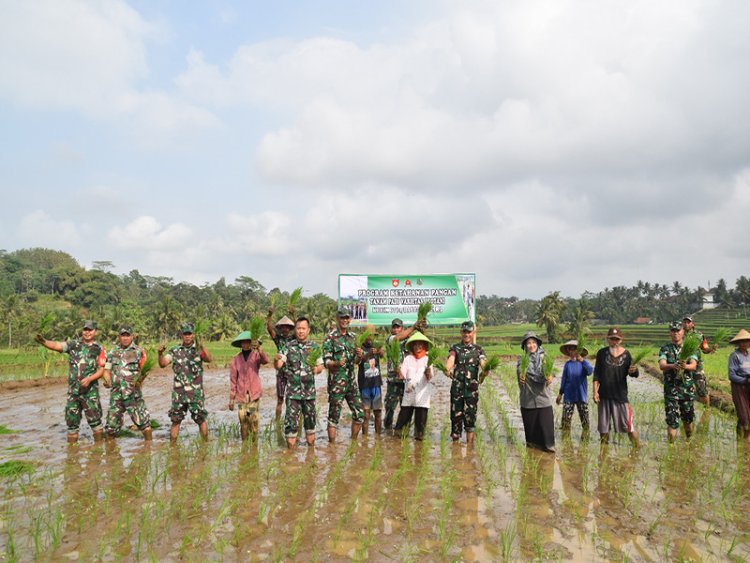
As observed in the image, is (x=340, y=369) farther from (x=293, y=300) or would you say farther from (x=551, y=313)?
(x=551, y=313)

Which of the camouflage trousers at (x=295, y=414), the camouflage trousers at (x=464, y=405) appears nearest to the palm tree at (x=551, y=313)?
the camouflage trousers at (x=464, y=405)

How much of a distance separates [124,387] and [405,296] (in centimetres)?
1174

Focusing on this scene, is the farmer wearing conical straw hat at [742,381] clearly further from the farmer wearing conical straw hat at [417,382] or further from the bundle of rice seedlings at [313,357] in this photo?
the bundle of rice seedlings at [313,357]

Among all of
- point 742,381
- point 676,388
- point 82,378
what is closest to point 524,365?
point 676,388

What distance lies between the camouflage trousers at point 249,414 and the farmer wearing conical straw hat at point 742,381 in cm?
641

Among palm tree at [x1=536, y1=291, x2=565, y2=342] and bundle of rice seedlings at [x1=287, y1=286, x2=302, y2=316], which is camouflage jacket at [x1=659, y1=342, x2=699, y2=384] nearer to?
bundle of rice seedlings at [x1=287, y1=286, x2=302, y2=316]

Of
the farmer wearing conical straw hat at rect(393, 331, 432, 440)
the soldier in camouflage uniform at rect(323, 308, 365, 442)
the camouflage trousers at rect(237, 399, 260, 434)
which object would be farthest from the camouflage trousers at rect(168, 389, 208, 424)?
the farmer wearing conical straw hat at rect(393, 331, 432, 440)

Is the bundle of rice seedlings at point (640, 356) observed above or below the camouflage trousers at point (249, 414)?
above

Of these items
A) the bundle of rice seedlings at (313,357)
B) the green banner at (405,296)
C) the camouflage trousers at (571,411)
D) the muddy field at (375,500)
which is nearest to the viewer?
the muddy field at (375,500)

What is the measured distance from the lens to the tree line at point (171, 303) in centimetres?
4678

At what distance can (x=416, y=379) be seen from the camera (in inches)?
266

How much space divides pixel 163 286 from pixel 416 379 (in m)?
101

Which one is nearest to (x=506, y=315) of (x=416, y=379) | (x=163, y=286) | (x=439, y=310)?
(x=163, y=286)

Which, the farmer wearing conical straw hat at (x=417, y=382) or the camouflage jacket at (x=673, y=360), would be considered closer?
the farmer wearing conical straw hat at (x=417, y=382)
